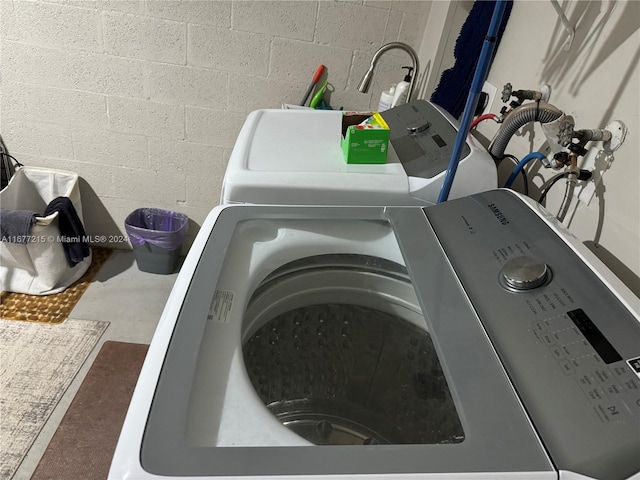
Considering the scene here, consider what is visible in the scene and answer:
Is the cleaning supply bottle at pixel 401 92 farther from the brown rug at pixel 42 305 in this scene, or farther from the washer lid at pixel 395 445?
the brown rug at pixel 42 305

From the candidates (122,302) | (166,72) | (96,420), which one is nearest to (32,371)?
(96,420)

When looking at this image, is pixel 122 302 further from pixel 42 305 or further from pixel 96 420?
pixel 96 420

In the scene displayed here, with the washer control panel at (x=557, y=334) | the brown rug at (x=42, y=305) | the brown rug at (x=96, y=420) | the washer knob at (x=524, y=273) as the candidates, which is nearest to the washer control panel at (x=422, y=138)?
the washer control panel at (x=557, y=334)

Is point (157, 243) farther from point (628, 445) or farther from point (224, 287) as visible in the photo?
point (628, 445)

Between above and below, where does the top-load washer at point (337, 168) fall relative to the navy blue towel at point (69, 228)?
above

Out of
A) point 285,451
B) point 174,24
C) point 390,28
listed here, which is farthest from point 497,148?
point 174,24

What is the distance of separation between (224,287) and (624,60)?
0.90m

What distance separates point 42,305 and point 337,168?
1652 millimetres

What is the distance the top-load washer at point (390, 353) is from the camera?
56 centimetres

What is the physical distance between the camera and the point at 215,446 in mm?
568

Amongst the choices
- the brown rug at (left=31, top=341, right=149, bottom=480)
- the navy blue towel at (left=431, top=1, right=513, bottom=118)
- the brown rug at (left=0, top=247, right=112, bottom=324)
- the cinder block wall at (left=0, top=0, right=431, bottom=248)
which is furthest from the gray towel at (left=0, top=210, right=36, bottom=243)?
the navy blue towel at (left=431, top=1, right=513, bottom=118)

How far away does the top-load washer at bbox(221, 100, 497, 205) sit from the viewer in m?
1.06

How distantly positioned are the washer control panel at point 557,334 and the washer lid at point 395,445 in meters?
0.03

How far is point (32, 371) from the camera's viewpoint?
1.79 meters
